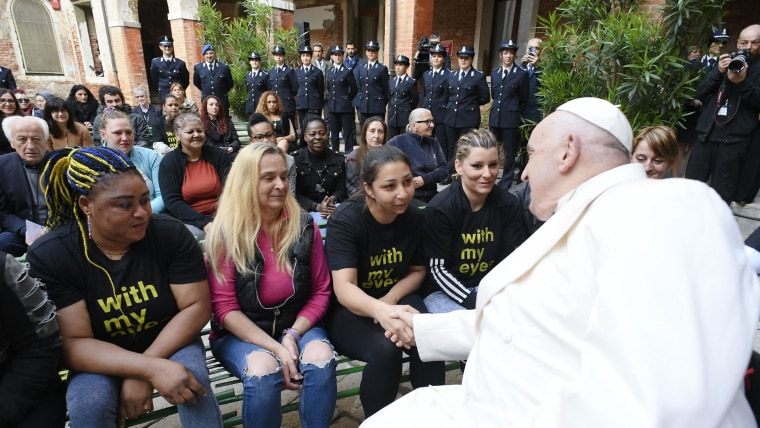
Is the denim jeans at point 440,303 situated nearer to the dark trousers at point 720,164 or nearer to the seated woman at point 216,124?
the dark trousers at point 720,164

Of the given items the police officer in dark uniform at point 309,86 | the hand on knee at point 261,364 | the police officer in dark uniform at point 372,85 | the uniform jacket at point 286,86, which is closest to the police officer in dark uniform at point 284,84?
the uniform jacket at point 286,86

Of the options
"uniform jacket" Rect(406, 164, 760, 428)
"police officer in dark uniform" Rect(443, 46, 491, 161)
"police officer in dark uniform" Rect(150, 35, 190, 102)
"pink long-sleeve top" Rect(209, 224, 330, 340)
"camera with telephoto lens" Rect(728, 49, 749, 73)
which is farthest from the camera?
"police officer in dark uniform" Rect(150, 35, 190, 102)

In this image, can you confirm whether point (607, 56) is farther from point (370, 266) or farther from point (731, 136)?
point (370, 266)

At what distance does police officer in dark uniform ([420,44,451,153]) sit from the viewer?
24.8 feet

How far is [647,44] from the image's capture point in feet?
15.1

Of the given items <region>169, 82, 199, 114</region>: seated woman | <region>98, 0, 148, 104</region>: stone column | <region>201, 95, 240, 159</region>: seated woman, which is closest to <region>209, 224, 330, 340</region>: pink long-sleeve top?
<region>201, 95, 240, 159</region>: seated woman

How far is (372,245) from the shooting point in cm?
233

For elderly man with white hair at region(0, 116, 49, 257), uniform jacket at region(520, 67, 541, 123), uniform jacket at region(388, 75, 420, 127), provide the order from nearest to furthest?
elderly man with white hair at region(0, 116, 49, 257) → uniform jacket at region(520, 67, 541, 123) → uniform jacket at region(388, 75, 420, 127)

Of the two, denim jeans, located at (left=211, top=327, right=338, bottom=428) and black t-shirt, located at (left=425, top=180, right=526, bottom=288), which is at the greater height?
black t-shirt, located at (left=425, top=180, right=526, bottom=288)

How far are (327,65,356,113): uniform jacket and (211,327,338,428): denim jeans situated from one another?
7.27 metres

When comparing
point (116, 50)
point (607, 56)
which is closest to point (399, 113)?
point (607, 56)

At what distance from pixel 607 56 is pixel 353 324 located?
4.43 meters

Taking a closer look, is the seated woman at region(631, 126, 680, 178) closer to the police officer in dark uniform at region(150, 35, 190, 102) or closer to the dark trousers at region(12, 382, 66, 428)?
the dark trousers at region(12, 382, 66, 428)

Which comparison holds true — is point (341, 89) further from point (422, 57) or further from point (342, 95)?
point (422, 57)
